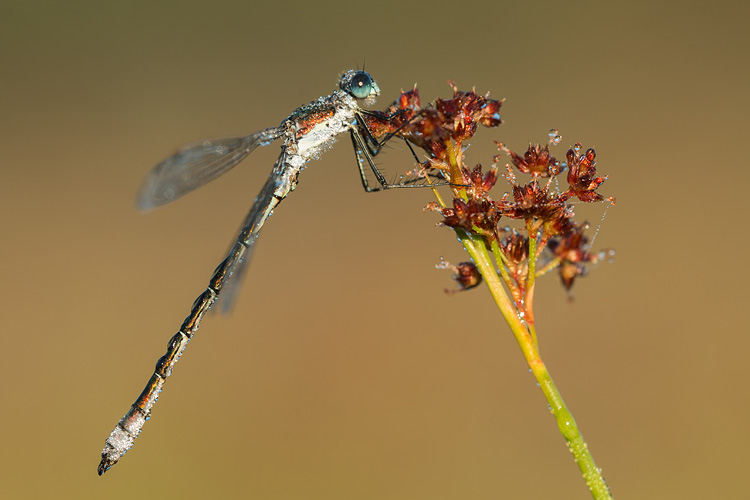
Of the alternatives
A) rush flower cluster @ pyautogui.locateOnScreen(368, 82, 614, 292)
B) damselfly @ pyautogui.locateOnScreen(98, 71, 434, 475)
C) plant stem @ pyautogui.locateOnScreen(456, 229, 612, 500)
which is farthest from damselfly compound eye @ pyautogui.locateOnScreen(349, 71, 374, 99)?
plant stem @ pyautogui.locateOnScreen(456, 229, 612, 500)

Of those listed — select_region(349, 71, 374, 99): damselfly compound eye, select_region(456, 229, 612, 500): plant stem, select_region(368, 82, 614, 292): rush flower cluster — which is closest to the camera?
select_region(456, 229, 612, 500): plant stem

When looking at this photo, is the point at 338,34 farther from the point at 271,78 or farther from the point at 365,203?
the point at 365,203

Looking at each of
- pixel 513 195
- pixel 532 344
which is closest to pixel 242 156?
pixel 513 195

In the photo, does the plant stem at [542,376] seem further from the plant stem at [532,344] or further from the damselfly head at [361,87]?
the damselfly head at [361,87]

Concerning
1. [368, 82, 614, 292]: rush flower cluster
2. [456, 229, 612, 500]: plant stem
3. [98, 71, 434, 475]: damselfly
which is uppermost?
[98, 71, 434, 475]: damselfly

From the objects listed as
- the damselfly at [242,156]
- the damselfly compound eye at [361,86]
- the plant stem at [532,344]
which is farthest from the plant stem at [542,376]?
the damselfly compound eye at [361,86]

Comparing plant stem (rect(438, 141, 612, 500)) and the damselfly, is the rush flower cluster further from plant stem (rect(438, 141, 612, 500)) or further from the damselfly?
the damselfly
